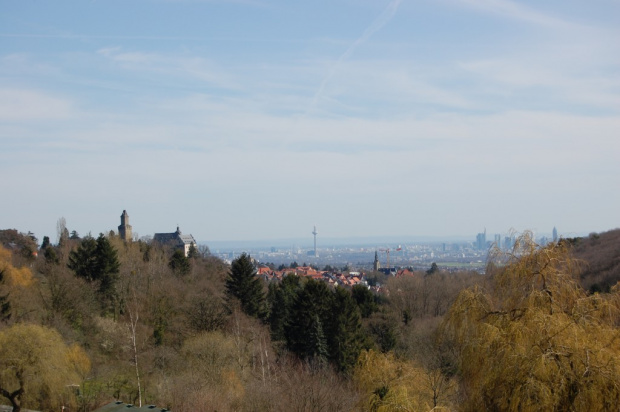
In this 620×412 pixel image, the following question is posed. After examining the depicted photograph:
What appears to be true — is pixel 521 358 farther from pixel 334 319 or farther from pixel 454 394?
pixel 334 319

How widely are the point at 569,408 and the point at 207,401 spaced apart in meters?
14.5

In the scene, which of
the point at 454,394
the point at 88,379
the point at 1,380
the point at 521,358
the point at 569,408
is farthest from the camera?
the point at 88,379

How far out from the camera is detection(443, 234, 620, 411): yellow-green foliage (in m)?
8.40

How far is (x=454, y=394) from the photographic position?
1823cm

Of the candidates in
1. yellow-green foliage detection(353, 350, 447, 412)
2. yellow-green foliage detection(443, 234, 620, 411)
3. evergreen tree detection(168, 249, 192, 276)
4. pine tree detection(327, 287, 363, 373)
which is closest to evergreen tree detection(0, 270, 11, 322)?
pine tree detection(327, 287, 363, 373)

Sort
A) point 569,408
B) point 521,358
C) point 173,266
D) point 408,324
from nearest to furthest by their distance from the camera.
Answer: point 569,408 < point 521,358 < point 408,324 < point 173,266

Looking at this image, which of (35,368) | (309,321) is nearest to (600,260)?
(309,321)

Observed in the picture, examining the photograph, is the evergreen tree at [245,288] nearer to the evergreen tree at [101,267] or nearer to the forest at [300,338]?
the forest at [300,338]

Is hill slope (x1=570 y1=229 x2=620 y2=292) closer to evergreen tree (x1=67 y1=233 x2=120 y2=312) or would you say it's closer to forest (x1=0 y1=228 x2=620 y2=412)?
forest (x1=0 y1=228 x2=620 y2=412)

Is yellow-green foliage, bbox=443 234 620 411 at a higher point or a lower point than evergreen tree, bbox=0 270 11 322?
higher

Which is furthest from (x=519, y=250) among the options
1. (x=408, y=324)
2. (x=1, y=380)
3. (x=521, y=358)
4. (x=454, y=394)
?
(x=408, y=324)

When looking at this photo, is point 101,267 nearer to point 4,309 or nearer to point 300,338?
point 4,309

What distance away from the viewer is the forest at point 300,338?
9180 mm

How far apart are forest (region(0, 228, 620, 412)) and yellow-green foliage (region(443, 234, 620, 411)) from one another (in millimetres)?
23
